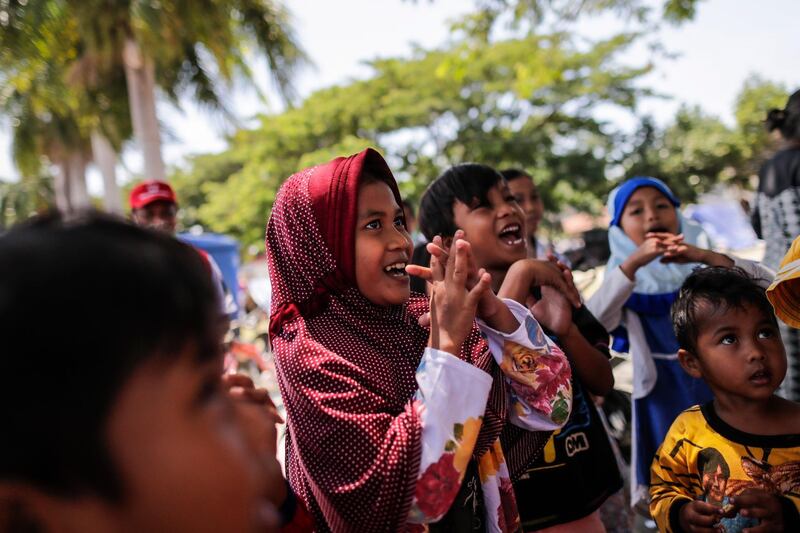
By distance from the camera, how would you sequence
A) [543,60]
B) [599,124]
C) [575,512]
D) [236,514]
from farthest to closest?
[599,124] < [543,60] < [575,512] < [236,514]

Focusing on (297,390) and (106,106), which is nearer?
(297,390)

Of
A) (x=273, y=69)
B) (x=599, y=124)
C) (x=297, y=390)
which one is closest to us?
(x=297, y=390)

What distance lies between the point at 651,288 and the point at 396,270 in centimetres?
150

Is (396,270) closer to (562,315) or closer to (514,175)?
(562,315)

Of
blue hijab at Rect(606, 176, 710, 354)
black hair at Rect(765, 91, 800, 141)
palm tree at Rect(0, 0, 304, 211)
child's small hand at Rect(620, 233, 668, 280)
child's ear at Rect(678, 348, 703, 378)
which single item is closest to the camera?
child's ear at Rect(678, 348, 703, 378)

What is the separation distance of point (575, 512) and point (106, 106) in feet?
38.4

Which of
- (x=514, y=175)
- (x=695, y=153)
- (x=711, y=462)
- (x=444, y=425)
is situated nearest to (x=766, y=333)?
(x=711, y=462)

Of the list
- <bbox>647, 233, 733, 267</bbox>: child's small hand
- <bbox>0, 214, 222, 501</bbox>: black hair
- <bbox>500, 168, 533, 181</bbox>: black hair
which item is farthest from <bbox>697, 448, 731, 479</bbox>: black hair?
<bbox>500, 168, 533, 181</bbox>: black hair

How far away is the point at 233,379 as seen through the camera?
1053 millimetres

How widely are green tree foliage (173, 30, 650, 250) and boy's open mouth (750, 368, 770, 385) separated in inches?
545

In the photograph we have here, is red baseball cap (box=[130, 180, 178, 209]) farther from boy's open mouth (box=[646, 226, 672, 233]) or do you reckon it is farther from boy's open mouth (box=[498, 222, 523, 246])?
boy's open mouth (box=[646, 226, 672, 233])

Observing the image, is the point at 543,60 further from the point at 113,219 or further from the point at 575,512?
the point at 113,219

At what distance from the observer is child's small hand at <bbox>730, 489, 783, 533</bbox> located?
1430 mm

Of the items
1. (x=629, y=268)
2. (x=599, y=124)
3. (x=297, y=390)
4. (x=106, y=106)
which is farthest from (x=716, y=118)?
(x=297, y=390)
